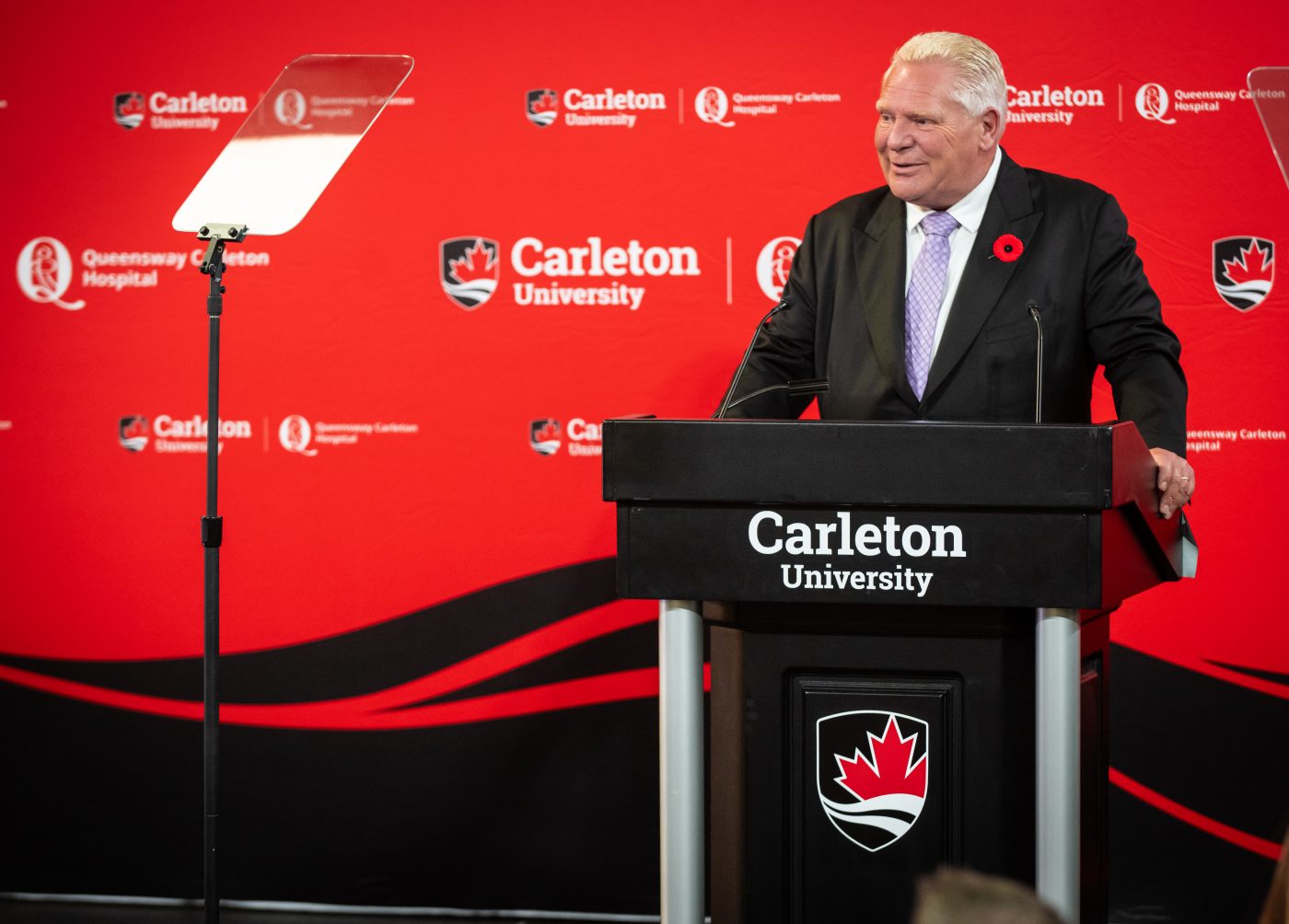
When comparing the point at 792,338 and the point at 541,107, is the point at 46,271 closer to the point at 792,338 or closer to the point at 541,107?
the point at 541,107

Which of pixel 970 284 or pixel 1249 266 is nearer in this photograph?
pixel 970 284

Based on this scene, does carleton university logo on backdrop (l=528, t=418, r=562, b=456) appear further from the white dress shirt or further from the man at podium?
the white dress shirt

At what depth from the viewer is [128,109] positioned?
11.7 ft

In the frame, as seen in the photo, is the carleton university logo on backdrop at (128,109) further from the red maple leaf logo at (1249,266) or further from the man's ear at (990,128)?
the red maple leaf logo at (1249,266)

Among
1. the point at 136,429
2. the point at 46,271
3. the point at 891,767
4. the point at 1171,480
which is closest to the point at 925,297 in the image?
the point at 1171,480

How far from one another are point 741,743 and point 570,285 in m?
1.80

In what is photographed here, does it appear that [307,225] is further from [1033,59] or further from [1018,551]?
[1018,551]

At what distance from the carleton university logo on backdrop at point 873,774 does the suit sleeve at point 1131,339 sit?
0.58 metres

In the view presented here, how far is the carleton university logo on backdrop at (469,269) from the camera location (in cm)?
346

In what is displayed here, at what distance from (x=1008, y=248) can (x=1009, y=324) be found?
12cm

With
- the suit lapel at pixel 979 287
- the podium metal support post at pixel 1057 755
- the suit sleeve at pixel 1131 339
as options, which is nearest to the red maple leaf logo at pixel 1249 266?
the suit sleeve at pixel 1131 339

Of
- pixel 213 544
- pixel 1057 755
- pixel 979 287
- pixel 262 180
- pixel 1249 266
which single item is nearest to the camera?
pixel 1057 755

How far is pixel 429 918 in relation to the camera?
140 inches

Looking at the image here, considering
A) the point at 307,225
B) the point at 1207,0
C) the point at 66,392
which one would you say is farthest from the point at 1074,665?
the point at 66,392
